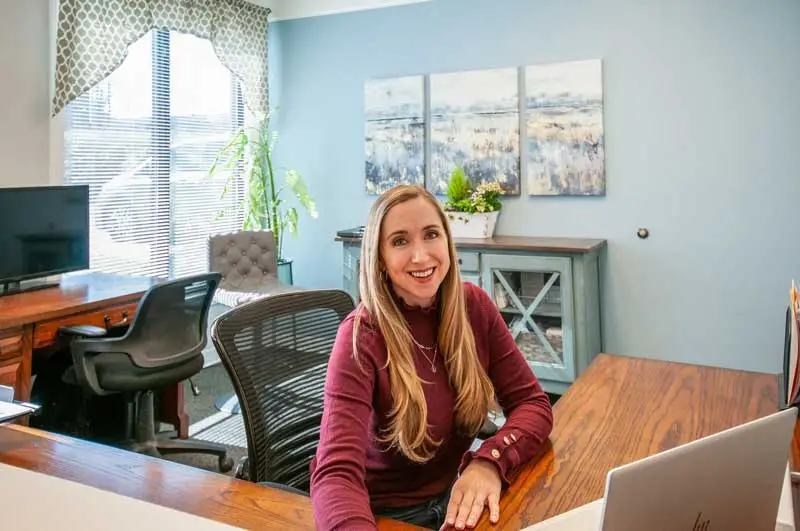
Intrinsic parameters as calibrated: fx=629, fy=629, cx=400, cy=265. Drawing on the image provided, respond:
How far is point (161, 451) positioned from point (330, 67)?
2699mm

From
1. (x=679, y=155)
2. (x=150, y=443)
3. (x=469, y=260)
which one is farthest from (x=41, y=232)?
(x=679, y=155)

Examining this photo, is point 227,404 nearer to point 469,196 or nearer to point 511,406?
point 469,196

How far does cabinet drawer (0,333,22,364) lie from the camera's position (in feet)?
7.13

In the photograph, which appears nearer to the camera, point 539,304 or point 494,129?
point 539,304

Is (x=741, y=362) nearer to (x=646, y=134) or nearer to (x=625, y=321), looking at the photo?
(x=625, y=321)

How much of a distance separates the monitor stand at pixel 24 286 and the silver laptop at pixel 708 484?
2.67 meters

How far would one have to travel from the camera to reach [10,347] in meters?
2.20

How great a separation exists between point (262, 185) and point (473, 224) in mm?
1527

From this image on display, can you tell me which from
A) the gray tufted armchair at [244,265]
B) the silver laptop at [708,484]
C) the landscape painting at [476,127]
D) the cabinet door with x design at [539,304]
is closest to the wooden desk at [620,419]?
the silver laptop at [708,484]

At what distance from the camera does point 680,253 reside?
3328 millimetres

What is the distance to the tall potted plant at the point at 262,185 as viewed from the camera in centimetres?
414

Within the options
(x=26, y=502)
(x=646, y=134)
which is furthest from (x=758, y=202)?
(x=26, y=502)

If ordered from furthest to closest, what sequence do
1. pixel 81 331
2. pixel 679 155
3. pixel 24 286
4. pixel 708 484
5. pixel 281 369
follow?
pixel 679 155 < pixel 24 286 < pixel 81 331 < pixel 281 369 < pixel 708 484

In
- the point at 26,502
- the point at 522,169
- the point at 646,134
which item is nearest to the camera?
the point at 26,502
